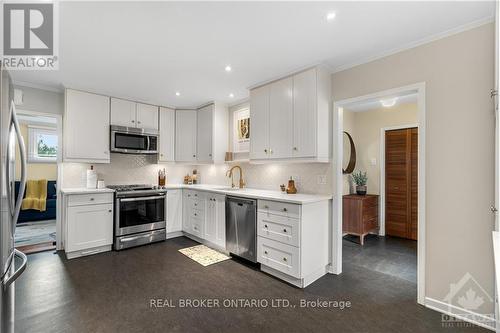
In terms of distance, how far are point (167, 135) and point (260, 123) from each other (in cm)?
211

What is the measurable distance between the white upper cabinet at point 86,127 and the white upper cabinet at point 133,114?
118mm

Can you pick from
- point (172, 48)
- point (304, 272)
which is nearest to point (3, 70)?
point (172, 48)

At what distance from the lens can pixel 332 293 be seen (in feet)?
8.08

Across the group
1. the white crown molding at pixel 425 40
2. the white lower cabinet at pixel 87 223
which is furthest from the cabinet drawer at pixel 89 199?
the white crown molding at pixel 425 40

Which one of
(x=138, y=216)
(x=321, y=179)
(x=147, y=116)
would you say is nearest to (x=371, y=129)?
(x=321, y=179)

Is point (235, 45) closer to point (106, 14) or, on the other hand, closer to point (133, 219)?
point (106, 14)

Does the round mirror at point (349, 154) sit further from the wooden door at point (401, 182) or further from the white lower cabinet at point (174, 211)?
the white lower cabinet at point (174, 211)

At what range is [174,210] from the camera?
4363 mm

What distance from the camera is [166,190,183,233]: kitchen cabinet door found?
14.1 feet

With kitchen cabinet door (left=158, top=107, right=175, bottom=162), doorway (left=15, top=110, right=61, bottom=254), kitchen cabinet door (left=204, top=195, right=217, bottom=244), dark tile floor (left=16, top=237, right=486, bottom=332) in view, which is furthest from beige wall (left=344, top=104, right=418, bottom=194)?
doorway (left=15, top=110, right=61, bottom=254)

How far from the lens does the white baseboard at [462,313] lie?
192 centimetres

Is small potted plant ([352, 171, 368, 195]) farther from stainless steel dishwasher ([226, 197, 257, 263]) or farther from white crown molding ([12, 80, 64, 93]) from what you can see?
white crown molding ([12, 80, 64, 93])

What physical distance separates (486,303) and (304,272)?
57.1 inches

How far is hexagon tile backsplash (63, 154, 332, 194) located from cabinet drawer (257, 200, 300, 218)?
0.66 meters
